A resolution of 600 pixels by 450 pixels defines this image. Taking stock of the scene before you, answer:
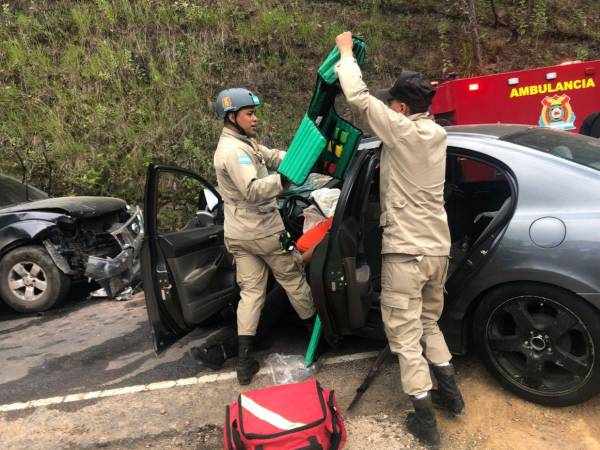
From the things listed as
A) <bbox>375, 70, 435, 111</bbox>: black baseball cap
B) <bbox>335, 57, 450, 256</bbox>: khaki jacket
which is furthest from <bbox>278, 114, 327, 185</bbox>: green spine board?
<bbox>375, 70, 435, 111</bbox>: black baseball cap

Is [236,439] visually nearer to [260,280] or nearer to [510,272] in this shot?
[260,280]

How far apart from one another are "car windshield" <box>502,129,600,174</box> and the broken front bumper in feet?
13.0

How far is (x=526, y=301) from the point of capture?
2.59m

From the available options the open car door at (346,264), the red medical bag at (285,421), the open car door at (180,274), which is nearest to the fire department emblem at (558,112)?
the open car door at (346,264)

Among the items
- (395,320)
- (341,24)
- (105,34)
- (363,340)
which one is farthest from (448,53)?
(395,320)

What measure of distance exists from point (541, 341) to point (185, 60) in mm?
8494

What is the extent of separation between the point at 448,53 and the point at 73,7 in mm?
7562

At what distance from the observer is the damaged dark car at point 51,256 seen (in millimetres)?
5137

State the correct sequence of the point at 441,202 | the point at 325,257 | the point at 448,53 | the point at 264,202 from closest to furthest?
the point at 441,202 → the point at 325,257 → the point at 264,202 → the point at 448,53

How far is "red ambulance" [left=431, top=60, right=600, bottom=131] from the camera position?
5516 millimetres

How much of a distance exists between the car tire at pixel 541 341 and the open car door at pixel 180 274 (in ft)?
5.62

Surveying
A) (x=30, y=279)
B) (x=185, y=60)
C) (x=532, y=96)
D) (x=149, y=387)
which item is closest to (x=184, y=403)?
(x=149, y=387)

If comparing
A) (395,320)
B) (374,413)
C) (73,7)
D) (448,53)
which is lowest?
(374,413)

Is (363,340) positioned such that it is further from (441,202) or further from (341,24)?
(341,24)
